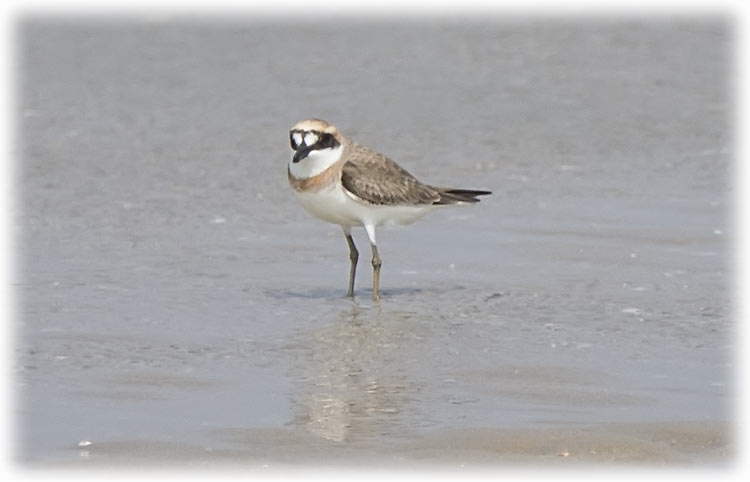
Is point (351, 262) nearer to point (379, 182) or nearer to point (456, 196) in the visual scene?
point (379, 182)

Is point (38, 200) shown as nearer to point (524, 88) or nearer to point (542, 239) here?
point (542, 239)

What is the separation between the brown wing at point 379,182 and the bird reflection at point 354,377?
0.68 meters

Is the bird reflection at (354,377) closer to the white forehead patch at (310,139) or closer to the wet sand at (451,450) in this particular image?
the wet sand at (451,450)

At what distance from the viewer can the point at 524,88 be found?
1384 cm

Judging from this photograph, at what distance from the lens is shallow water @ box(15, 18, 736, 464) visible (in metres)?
6.28

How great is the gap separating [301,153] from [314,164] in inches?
8.0

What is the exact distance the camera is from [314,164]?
334 inches

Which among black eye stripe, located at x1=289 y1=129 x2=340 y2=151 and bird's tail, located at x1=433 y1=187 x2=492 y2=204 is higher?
black eye stripe, located at x1=289 y1=129 x2=340 y2=151

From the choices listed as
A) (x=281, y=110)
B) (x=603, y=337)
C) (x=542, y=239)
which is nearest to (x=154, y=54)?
(x=281, y=110)

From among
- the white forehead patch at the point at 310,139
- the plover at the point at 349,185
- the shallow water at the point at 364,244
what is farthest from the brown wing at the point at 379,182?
the shallow water at the point at 364,244

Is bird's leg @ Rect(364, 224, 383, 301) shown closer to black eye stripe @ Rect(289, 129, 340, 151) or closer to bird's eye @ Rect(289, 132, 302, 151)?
black eye stripe @ Rect(289, 129, 340, 151)

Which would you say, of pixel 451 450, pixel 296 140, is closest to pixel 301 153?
pixel 296 140

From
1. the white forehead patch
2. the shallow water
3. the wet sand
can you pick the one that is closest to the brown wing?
the white forehead patch

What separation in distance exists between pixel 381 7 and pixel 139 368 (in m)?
10.5
